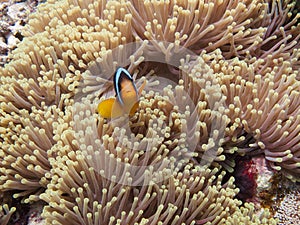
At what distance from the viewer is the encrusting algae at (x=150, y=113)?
1.62 meters

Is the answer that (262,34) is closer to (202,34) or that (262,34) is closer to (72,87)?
(202,34)

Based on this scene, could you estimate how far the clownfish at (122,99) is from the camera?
1.46 m

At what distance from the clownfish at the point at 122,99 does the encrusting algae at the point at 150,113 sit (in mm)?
67

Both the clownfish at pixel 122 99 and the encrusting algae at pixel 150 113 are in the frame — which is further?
the encrusting algae at pixel 150 113

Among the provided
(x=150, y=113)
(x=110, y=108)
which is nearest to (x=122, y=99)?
(x=110, y=108)

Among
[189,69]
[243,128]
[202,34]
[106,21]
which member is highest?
[106,21]

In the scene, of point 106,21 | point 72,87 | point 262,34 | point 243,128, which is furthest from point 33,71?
point 262,34

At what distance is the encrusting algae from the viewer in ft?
5.32

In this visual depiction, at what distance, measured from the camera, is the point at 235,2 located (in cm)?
203

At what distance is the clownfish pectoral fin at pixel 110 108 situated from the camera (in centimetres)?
156

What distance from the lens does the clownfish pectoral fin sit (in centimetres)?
156

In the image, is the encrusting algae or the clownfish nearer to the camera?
the clownfish

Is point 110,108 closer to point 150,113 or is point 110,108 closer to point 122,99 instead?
point 122,99

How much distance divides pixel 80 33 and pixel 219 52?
797 millimetres
